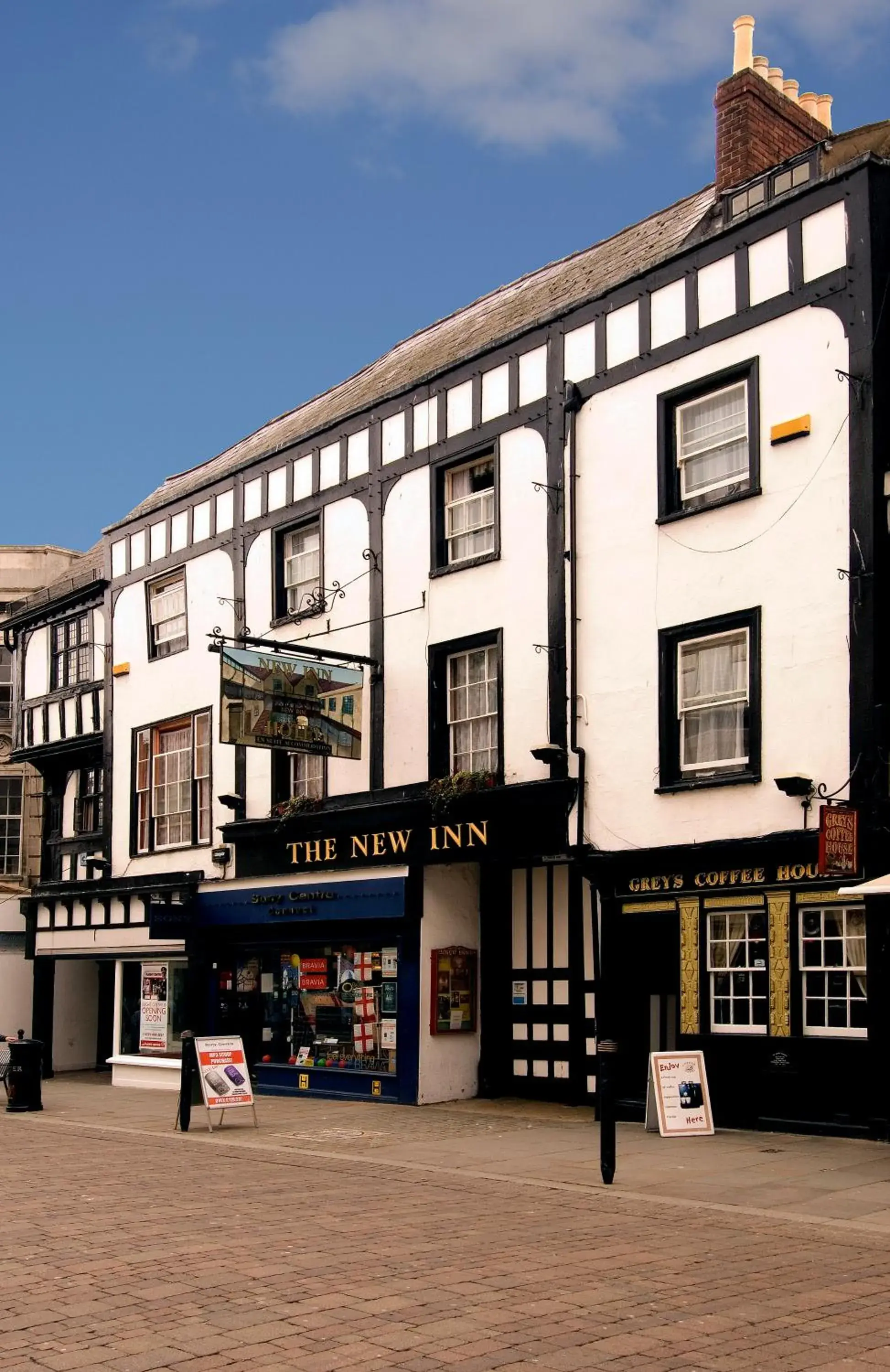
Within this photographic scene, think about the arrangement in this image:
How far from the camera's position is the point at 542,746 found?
18.2 metres

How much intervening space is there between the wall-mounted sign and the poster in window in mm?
7369

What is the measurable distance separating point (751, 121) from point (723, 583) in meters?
6.64

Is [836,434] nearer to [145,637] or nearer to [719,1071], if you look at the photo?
[719,1071]

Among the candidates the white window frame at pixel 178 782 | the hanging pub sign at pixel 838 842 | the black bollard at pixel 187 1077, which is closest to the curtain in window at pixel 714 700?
the hanging pub sign at pixel 838 842

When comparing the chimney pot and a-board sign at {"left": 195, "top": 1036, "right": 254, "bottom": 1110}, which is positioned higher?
the chimney pot

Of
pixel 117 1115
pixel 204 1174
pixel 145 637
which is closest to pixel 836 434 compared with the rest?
pixel 204 1174

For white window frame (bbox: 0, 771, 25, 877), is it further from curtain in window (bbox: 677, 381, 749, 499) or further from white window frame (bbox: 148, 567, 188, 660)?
curtain in window (bbox: 677, 381, 749, 499)

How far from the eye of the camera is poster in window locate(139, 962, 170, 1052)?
25.9 m

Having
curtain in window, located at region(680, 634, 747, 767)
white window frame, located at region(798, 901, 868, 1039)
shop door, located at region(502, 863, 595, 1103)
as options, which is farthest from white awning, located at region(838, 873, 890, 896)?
shop door, located at region(502, 863, 595, 1103)

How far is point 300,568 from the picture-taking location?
77.5ft

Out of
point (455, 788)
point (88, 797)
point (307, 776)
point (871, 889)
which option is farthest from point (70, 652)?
point (871, 889)

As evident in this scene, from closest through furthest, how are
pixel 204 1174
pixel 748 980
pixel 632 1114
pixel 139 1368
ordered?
pixel 139 1368, pixel 204 1174, pixel 748 980, pixel 632 1114

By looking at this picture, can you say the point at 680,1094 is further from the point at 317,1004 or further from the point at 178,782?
the point at 178,782

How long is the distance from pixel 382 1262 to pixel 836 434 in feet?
32.0
